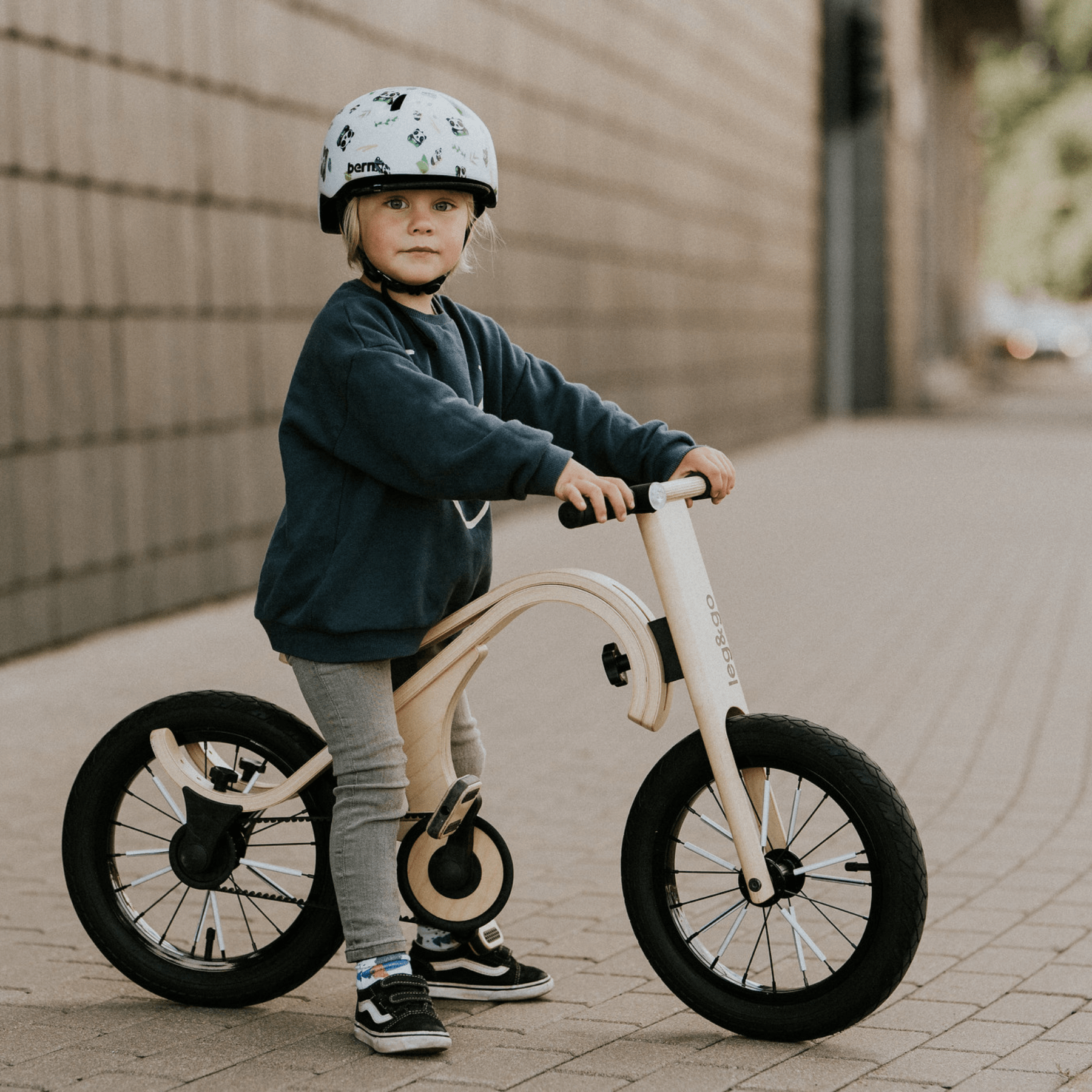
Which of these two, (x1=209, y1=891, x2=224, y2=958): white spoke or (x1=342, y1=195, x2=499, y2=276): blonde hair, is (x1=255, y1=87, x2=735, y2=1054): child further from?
(x1=209, y1=891, x2=224, y2=958): white spoke

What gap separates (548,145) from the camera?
534 inches

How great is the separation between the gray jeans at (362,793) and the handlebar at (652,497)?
20.2 inches

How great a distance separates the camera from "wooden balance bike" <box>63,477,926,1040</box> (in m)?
3.12

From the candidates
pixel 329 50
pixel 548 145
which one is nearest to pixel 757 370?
pixel 548 145

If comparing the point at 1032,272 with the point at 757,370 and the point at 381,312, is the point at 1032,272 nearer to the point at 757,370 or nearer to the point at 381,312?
the point at 757,370

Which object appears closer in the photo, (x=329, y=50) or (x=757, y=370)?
(x=329, y=50)

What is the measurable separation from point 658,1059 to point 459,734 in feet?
2.51

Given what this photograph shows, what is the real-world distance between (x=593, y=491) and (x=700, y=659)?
406 millimetres

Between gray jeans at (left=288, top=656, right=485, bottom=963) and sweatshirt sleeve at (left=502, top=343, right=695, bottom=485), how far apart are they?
1.93ft

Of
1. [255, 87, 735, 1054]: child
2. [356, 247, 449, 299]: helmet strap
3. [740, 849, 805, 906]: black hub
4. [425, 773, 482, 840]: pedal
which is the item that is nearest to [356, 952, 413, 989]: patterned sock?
[255, 87, 735, 1054]: child

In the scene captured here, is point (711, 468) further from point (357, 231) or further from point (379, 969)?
point (379, 969)

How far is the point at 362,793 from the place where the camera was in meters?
3.27

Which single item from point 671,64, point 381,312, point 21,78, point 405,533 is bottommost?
point 405,533

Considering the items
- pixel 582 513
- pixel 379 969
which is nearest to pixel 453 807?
pixel 379 969
